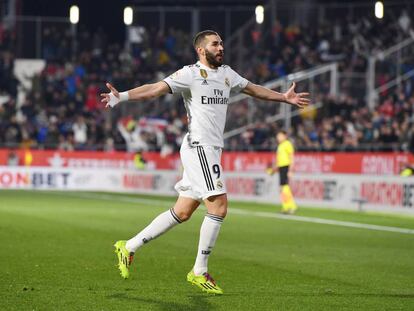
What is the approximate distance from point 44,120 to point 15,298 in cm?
3541

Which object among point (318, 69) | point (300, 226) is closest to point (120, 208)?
point (300, 226)

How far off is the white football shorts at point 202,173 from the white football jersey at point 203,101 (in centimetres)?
9

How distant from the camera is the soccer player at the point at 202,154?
34.5 feet

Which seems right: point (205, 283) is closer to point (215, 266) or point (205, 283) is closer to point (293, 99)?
point (293, 99)

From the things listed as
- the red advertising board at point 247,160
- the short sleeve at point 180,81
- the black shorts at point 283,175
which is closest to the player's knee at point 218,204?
the short sleeve at point 180,81

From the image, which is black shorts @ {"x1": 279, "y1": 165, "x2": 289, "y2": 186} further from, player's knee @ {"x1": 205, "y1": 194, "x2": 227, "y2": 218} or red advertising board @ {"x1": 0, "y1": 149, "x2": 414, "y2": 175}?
player's knee @ {"x1": 205, "y1": 194, "x2": 227, "y2": 218}

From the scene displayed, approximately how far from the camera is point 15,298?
9.78 metres

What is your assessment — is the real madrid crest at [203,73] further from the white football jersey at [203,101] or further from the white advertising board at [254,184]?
the white advertising board at [254,184]

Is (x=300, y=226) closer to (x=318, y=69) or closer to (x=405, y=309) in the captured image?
(x=405, y=309)

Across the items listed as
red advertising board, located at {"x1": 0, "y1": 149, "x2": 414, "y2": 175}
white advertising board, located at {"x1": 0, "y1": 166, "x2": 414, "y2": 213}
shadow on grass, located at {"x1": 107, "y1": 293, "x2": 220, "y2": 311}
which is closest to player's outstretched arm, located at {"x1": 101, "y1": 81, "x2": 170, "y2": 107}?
shadow on grass, located at {"x1": 107, "y1": 293, "x2": 220, "y2": 311}

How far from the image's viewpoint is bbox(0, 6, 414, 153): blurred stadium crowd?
1412 inches

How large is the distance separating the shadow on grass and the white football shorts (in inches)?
41.5

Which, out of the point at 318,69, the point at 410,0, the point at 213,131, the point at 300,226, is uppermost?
the point at 410,0

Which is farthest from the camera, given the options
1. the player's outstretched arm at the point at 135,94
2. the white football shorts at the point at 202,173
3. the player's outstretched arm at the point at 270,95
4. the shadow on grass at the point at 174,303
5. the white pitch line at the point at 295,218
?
the white pitch line at the point at 295,218
